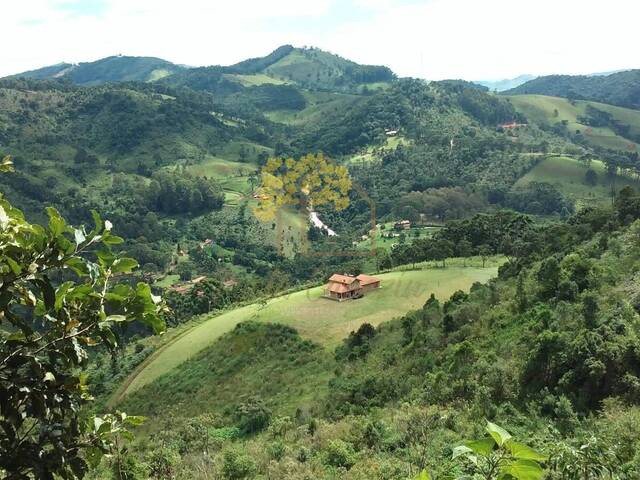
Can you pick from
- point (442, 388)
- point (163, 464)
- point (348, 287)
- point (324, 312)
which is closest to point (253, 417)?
point (442, 388)

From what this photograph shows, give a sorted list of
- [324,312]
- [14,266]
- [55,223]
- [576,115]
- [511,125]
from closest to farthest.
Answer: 1. [14,266]
2. [55,223]
3. [324,312]
4. [511,125]
5. [576,115]

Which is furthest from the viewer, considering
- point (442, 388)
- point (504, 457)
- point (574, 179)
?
point (574, 179)

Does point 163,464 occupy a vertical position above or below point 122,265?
below

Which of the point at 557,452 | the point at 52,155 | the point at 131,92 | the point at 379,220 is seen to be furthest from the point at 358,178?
the point at 557,452

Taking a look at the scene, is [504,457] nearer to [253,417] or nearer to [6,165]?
[6,165]

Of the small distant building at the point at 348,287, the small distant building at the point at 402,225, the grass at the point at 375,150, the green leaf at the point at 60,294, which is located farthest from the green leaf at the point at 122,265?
the grass at the point at 375,150

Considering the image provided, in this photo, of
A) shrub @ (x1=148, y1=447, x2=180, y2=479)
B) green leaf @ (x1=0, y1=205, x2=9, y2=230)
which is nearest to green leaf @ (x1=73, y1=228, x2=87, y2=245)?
green leaf @ (x1=0, y1=205, x2=9, y2=230)

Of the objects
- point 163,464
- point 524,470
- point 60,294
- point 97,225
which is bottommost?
point 163,464

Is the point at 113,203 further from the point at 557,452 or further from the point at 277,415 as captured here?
the point at 557,452
